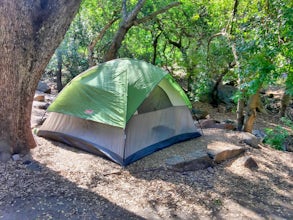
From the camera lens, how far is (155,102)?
5.42m

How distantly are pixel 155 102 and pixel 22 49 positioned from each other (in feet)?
8.28

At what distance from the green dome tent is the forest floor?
0.23m

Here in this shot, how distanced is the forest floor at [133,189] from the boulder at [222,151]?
0.13 metres

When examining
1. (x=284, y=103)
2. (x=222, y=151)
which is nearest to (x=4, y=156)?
(x=222, y=151)

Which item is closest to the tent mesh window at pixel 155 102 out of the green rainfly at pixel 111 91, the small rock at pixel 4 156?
the green rainfly at pixel 111 91

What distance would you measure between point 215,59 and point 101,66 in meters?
4.73

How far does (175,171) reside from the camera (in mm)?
4539

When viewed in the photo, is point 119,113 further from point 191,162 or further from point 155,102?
point 191,162

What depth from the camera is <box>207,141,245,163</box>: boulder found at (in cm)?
498

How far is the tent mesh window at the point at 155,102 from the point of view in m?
5.17

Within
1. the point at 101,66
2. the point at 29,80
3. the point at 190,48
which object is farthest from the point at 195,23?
the point at 29,80

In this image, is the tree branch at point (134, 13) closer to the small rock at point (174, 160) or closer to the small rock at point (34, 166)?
→ the small rock at point (174, 160)

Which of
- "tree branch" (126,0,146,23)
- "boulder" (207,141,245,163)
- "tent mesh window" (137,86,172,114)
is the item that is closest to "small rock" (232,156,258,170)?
"boulder" (207,141,245,163)

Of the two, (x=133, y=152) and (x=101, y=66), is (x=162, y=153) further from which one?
(x=101, y=66)
